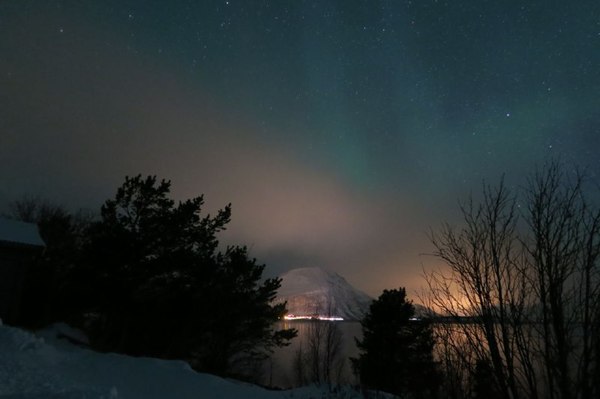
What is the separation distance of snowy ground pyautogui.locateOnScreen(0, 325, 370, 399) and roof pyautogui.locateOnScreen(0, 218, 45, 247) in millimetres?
10424

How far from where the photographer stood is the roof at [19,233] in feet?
63.7

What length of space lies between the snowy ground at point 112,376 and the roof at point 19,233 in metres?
10.4

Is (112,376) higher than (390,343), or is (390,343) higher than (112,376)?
(390,343)

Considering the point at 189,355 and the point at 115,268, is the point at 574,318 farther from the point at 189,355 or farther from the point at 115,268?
the point at 189,355

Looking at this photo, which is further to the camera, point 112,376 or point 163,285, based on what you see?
point 163,285

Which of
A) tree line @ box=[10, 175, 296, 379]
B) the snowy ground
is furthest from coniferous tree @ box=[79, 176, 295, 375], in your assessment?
the snowy ground

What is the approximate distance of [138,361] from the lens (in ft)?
37.1

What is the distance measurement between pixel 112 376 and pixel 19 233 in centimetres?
1532

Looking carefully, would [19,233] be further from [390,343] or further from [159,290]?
[390,343]

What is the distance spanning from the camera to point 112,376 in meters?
10.1

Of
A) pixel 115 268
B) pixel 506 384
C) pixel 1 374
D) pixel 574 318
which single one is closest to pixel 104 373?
pixel 1 374

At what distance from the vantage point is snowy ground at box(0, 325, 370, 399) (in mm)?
8016

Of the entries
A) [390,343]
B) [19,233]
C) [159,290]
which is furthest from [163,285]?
[390,343]

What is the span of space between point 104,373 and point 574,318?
11463mm
